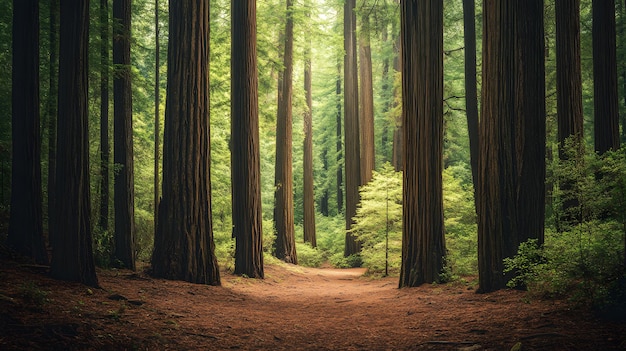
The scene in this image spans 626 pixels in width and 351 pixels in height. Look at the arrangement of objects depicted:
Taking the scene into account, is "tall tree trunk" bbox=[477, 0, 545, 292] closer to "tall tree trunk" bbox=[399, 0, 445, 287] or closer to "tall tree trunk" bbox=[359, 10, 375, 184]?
"tall tree trunk" bbox=[399, 0, 445, 287]

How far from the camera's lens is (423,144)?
10.7 metres

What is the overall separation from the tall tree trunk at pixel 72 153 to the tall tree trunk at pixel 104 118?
10.1 ft

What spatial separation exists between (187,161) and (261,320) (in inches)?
169

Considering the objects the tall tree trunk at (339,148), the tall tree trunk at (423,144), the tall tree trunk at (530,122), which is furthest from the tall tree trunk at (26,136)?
the tall tree trunk at (339,148)

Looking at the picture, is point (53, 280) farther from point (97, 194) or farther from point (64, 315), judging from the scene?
point (97, 194)

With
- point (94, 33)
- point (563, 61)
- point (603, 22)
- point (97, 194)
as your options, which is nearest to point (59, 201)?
point (97, 194)

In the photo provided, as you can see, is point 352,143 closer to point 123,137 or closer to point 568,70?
point 568,70

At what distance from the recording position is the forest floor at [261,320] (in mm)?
4492

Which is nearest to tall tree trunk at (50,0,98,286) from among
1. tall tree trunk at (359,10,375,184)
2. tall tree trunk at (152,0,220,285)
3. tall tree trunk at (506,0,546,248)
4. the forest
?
the forest

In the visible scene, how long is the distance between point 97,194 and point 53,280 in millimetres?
5178

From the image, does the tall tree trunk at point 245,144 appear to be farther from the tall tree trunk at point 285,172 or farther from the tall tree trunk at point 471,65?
the tall tree trunk at point 471,65

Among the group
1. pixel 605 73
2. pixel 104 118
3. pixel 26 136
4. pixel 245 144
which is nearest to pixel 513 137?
pixel 605 73

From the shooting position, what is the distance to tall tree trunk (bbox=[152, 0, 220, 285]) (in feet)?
32.1

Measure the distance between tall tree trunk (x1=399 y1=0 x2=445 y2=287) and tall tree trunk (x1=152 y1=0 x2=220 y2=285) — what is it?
15.4 feet
